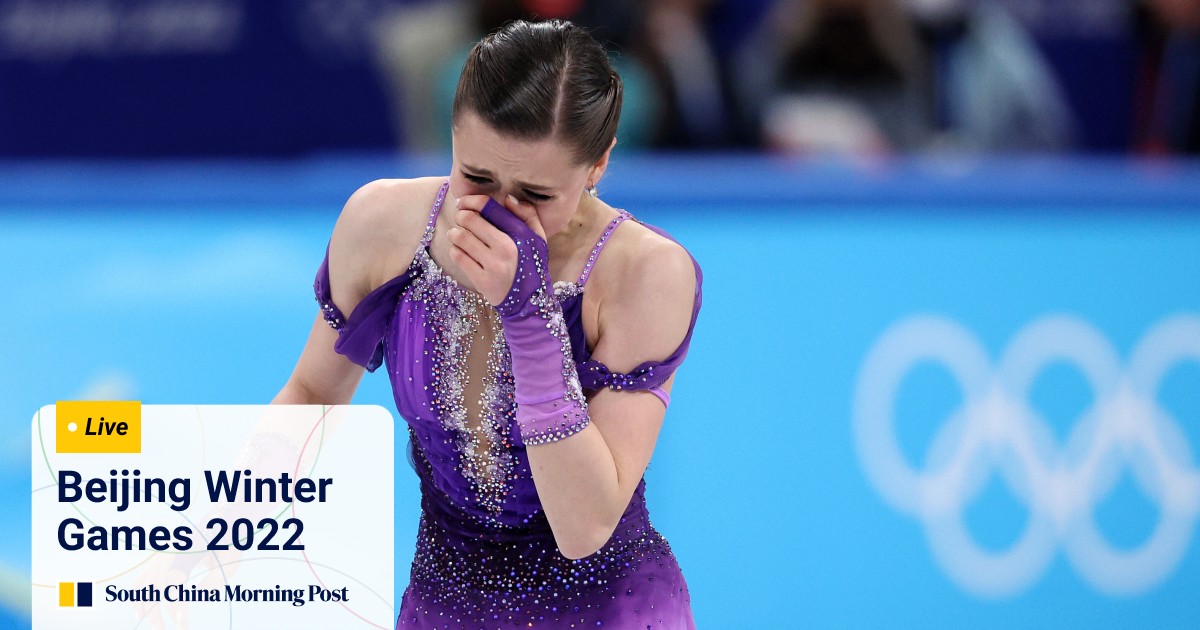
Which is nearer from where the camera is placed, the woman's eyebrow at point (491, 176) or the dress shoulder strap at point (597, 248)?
the woman's eyebrow at point (491, 176)

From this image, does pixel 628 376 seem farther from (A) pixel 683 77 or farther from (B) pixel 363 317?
(A) pixel 683 77

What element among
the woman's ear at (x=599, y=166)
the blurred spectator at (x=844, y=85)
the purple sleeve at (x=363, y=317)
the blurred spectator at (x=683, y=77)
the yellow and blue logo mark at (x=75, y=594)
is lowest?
the yellow and blue logo mark at (x=75, y=594)

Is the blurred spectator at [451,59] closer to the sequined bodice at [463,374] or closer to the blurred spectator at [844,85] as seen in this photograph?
the blurred spectator at [844,85]

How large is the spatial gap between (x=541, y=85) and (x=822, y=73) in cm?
280

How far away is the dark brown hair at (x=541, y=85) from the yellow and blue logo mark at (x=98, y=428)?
0.57m

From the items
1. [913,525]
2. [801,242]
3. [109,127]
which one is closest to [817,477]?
[913,525]

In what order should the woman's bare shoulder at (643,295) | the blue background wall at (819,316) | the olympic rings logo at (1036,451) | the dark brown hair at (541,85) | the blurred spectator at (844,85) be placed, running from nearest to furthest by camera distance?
the dark brown hair at (541,85) → the woman's bare shoulder at (643,295) → the blue background wall at (819,316) → the olympic rings logo at (1036,451) → the blurred spectator at (844,85)

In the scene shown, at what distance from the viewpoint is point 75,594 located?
1.69m

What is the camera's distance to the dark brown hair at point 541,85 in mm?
1516

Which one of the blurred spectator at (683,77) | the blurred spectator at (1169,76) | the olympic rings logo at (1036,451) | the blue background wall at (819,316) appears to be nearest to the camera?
the blue background wall at (819,316)

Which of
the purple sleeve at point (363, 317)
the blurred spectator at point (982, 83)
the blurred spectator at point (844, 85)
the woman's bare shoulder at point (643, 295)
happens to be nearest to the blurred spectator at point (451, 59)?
the blurred spectator at point (844, 85)

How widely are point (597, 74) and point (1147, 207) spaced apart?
6.52ft

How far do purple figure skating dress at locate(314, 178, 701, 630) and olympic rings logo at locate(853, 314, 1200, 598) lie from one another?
126cm

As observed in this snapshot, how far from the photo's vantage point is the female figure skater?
154 centimetres
